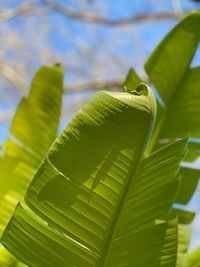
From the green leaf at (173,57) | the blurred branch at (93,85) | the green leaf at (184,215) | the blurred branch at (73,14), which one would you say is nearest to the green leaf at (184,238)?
the green leaf at (184,215)

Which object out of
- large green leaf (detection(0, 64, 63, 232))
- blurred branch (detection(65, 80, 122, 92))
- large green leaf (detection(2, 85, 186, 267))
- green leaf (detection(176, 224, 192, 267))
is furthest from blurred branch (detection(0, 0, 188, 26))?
large green leaf (detection(2, 85, 186, 267))

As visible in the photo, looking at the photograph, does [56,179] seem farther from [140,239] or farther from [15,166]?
[15,166]

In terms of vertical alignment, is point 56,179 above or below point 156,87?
below

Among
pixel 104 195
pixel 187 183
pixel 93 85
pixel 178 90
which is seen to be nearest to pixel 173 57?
pixel 178 90

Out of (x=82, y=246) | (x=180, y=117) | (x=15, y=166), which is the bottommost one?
(x=82, y=246)

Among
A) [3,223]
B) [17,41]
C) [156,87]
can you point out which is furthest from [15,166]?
[17,41]

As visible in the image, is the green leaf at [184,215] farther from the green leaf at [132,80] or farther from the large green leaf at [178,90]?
the green leaf at [132,80]

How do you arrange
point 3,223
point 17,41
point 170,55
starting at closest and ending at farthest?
point 3,223
point 170,55
point 17,41

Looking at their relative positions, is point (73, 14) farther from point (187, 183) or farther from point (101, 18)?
point (187, 183)
